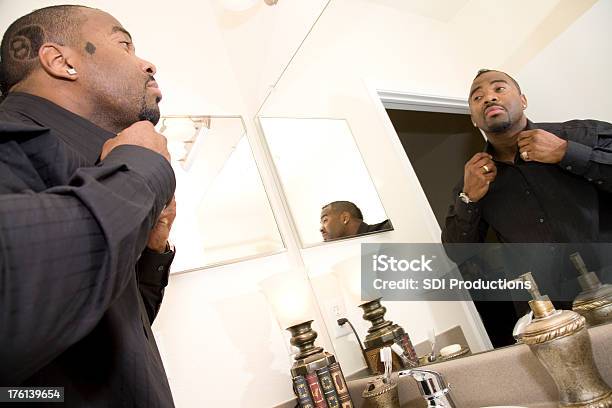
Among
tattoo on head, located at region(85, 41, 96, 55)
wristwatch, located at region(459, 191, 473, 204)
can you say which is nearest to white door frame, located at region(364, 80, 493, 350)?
wristwatch, located at region(459, 191, 473, 204)

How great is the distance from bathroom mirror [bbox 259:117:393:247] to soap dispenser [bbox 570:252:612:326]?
1.69 ft

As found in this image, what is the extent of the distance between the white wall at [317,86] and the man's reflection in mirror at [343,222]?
0.04m

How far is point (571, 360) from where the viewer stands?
725mm

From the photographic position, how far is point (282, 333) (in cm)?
143

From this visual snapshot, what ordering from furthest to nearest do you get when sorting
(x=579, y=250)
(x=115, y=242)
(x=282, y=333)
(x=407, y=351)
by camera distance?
1. (x=282, y=333)
2. (x=407, y=351)
3. (x=579, y=250)
4. (x=115, y=242)

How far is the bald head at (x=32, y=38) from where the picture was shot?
0.80 meters

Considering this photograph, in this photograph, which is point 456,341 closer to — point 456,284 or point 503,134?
point 456,284

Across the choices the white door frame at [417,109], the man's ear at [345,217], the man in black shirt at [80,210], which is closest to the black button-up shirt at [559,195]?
the white door frame at [417,109]

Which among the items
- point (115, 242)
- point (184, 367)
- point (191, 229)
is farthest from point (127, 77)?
point (184, 367)

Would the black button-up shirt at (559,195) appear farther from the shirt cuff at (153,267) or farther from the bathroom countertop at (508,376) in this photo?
the shirt cuff at (153,267)

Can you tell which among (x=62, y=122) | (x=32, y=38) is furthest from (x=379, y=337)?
(x=32, y=38)

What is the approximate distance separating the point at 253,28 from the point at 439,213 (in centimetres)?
Result: 124

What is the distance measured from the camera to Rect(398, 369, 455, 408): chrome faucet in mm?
848

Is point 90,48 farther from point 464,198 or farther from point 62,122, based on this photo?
point 464,198
